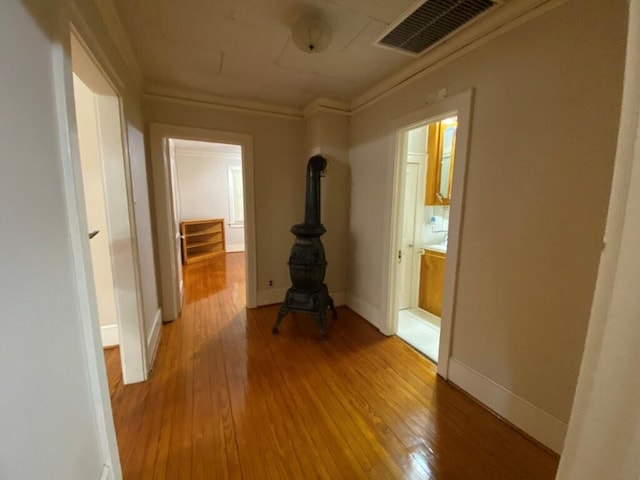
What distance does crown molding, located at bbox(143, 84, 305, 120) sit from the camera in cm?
251

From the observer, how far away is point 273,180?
3121 millimetres

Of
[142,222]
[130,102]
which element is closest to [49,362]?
[142,222]

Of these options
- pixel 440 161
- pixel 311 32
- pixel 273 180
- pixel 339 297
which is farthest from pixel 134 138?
pixel 440 161

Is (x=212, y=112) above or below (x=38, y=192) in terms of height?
above

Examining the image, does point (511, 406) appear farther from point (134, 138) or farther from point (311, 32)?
point (134, 138)

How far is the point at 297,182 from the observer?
127 inches

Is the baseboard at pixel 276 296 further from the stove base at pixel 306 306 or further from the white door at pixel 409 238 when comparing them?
the white door at pixel 409 238

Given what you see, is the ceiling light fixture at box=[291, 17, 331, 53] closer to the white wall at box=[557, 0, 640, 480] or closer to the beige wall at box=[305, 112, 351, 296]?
the beige wall at box=[305, 112, 351, 296]

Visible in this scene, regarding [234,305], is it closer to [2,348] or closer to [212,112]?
[212,112]

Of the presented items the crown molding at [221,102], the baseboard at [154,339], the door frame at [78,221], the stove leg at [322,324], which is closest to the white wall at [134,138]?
the baseboard at [154,339]

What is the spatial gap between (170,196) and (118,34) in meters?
1.47

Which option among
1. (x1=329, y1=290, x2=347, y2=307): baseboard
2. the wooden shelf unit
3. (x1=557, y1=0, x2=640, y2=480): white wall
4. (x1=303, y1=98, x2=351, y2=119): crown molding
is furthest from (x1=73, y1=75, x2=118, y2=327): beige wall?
the wooden shelf unit

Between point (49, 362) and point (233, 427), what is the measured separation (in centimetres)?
113

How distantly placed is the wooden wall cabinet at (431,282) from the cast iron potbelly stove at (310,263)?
1333 millimetres
